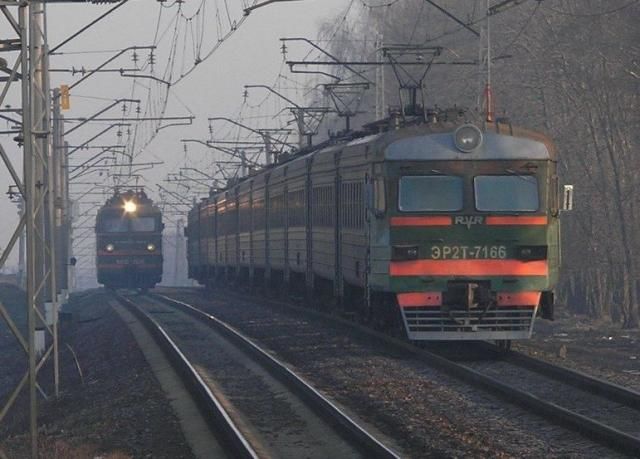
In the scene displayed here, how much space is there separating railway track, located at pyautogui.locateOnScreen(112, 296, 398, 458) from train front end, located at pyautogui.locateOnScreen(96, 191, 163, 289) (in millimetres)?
26261

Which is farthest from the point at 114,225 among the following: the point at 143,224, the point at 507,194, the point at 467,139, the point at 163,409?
the point at 163,409

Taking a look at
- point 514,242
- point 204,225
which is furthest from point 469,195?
point 204,225

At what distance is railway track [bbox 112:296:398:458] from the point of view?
11.9 metres

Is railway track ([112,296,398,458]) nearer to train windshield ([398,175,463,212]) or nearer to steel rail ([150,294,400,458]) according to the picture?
steel rail ([150,294,400,458])

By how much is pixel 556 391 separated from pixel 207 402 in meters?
3.79

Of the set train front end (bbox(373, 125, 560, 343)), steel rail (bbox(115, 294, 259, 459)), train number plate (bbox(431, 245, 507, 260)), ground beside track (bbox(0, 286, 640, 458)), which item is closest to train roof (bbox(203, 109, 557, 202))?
train front end (bbox(373, 125, 560, 343))

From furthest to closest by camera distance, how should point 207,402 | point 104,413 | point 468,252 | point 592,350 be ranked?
point 592,350 < point 468,252 < point 104,413 < point 207,402

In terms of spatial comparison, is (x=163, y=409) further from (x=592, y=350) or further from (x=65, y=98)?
(x=65, y=98)

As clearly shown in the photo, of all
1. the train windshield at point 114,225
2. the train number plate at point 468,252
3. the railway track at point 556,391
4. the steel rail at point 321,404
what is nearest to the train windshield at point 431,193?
the train number plate at point 468,252

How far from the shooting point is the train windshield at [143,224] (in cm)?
5044

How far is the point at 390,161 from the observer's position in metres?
18.7

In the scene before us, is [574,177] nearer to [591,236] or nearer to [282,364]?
[591,236]

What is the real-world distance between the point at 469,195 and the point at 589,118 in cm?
1829

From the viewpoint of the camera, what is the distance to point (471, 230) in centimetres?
1847
